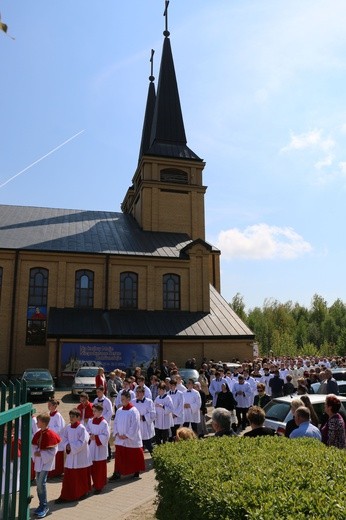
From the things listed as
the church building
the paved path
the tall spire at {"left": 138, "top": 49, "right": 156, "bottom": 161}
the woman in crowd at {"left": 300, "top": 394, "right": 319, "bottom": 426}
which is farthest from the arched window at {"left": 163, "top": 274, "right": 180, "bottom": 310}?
the woman in crowd at {"left": 300, "top": 394, "right": 319, "bottom": 426}

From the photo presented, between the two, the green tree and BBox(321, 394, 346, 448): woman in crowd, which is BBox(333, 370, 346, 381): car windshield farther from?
the green tree

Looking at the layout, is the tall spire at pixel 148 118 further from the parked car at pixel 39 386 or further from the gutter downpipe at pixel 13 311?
the parked car at pixel 39 386

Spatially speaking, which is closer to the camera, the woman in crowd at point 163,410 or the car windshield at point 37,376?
the woman in crowd at point 163,410

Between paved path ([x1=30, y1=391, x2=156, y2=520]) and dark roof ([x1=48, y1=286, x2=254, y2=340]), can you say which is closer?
paved path ([x1=30, y1=391, x2=156, y2=520])

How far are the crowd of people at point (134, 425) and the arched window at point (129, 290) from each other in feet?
49.1

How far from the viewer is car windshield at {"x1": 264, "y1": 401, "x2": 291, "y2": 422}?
34.4ft

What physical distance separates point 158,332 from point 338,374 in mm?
12216

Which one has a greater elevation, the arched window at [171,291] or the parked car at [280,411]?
the arched window at [171,291]

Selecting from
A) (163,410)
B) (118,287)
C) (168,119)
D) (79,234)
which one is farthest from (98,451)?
(168,119)

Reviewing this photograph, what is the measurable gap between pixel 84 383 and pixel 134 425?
11875mm

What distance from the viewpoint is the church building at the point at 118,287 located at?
1124 inches

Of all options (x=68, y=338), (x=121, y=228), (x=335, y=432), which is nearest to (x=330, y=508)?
(x=335, y=432)

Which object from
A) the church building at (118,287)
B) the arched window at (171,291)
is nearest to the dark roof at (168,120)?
the church building at (118,287)

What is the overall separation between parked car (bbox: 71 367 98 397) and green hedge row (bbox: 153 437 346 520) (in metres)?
16.1
